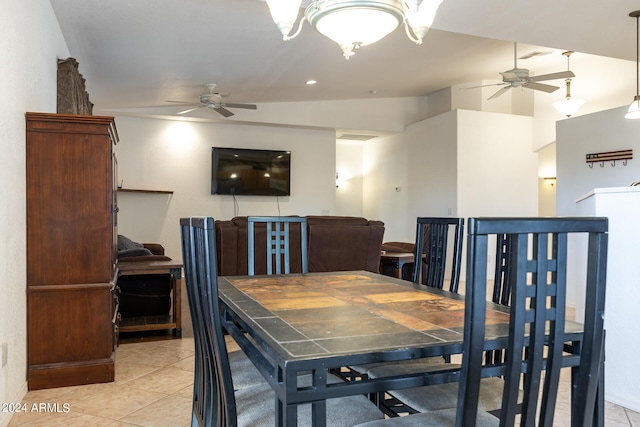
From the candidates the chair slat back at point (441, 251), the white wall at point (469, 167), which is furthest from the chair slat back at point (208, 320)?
the white wall at point (469, 167)

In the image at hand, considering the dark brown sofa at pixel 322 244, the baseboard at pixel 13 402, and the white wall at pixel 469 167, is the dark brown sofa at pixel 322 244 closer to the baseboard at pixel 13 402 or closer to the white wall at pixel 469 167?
the baseboard at pixel 13 402

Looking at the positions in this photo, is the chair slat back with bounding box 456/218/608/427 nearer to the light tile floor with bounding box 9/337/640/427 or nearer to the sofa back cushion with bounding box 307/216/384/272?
the light tile floor with bounding box 9/337/640/427

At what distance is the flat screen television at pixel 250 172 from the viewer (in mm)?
7895

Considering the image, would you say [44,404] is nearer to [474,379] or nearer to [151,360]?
[151,360]

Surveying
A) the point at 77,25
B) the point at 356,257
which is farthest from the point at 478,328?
the point at 77,25

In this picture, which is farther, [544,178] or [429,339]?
[544,178]

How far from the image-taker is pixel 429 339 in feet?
4.05

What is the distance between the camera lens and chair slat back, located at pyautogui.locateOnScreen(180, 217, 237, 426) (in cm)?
136

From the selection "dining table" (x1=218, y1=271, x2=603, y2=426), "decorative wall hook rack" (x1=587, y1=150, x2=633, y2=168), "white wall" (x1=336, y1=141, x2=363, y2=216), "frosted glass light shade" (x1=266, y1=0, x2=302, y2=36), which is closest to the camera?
"dining table" (x1=218, y1=271, x2=603, y2=426)

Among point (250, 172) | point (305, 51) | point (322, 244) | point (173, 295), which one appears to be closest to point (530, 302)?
point (322, 244)

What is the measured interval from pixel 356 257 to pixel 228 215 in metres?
4.12

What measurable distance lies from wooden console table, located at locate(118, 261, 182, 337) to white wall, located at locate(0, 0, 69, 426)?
1.15 m

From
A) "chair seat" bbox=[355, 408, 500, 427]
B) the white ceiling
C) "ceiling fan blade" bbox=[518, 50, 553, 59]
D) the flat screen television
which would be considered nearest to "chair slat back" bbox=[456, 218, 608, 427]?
"chair seat" bbox=[355, 408, 500, 427]

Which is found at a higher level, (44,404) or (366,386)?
(366,386)
